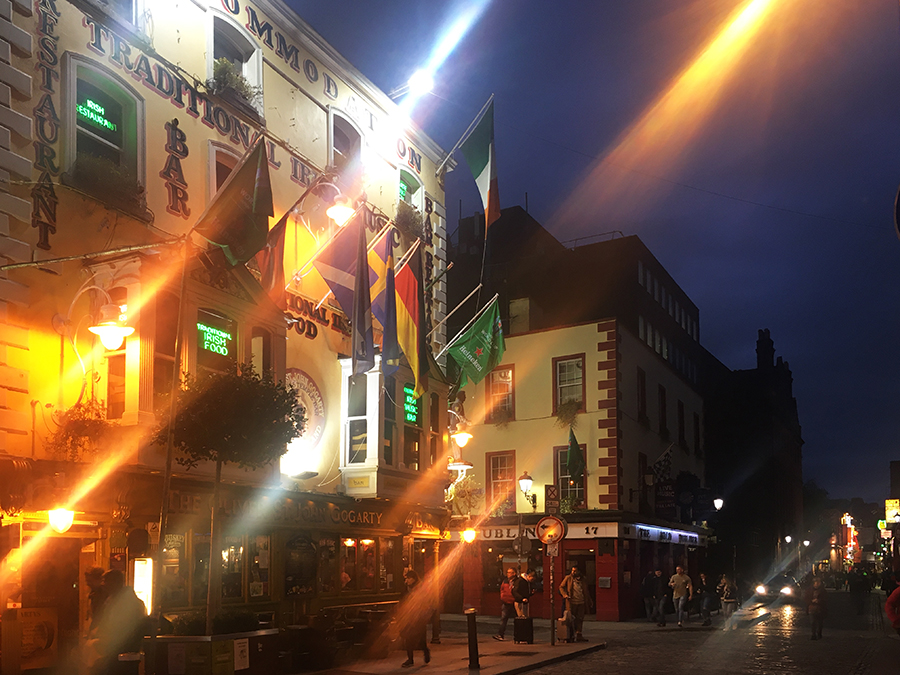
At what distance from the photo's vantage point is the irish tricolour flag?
2092cm

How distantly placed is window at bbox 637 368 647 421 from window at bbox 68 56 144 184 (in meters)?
25.5

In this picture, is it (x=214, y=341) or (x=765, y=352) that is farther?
(x=765, y=352)

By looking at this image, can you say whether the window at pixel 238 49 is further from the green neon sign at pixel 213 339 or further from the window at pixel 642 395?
the window at pixel 642 395

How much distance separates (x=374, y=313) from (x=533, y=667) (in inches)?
348

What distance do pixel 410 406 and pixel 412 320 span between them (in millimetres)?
3142

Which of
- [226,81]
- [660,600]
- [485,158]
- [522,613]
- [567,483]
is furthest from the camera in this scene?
[567,483]

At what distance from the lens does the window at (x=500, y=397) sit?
36344 mm

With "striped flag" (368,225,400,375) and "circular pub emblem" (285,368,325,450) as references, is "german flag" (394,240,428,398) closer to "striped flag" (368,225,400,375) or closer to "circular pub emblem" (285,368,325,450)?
"striped flag" (368,225,400,375)

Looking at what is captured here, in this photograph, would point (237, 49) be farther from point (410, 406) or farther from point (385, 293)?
point (410, 406)

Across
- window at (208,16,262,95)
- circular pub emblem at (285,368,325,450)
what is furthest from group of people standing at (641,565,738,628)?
window at (208,16,262,95)

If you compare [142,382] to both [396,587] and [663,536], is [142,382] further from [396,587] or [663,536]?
[663,536]

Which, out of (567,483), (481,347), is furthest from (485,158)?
(567,483)

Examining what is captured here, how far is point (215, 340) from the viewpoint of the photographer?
16656 mm

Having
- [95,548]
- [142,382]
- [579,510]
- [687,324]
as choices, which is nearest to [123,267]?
[142,382]
